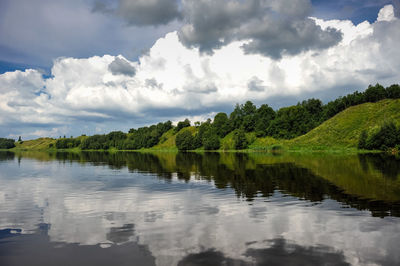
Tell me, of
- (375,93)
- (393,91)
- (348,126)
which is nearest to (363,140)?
(348,126)

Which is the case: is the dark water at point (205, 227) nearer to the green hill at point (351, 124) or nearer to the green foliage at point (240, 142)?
the green hill at point (351, 124)

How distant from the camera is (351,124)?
166 meters

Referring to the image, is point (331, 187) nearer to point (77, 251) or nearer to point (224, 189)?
point (224, 189)

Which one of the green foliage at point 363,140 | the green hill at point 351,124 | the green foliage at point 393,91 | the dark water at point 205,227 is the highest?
the green foliage at point 393,91

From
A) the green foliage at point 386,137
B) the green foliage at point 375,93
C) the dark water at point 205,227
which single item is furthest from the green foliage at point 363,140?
the dark water at point 205,227

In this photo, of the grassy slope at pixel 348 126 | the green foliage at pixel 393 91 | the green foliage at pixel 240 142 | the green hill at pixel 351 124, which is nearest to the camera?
the grassy slope at pixel 348 126

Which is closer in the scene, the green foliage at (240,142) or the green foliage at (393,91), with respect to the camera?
the green foliage at (393,91)

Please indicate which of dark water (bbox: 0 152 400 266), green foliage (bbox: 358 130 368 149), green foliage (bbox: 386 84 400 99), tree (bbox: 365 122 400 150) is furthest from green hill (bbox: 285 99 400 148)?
dark water (bbox: 0 152 400 266)

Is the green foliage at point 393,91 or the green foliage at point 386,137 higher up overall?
the green foliage at point 393,91

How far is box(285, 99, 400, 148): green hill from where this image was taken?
151m

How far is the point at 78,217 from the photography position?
18859 millimetres

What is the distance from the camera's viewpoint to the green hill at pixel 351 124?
495 feet

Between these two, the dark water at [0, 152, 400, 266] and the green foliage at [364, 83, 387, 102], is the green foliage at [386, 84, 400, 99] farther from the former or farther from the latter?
the dark water at [0, 152, 400, 266]

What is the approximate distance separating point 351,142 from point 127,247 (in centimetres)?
15751
